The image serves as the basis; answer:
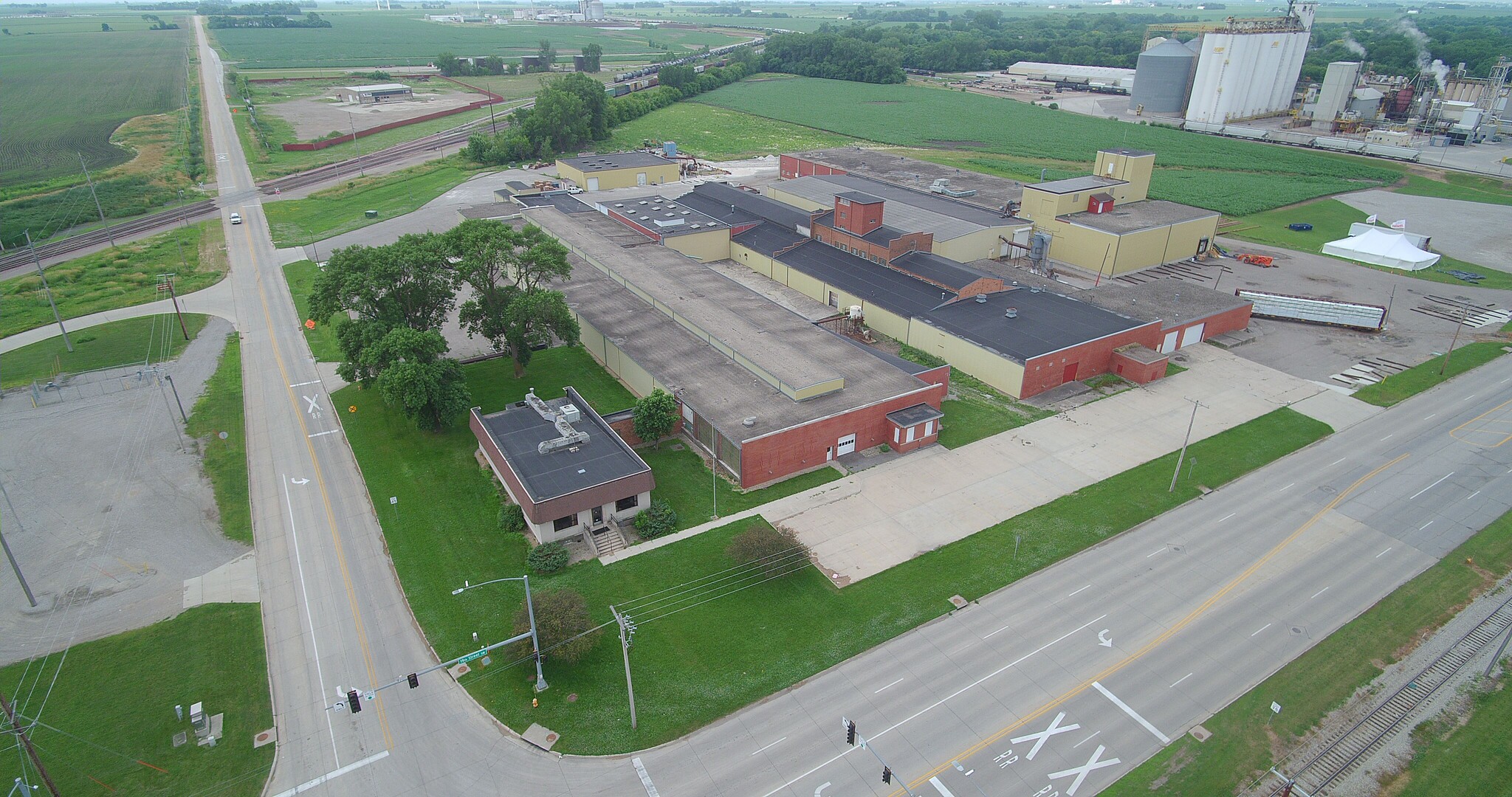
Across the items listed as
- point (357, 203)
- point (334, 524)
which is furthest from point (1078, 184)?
point (357, 203)

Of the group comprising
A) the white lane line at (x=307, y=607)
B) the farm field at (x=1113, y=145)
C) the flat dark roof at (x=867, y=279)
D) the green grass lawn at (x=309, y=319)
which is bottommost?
the white lane line at (x=307, y=607)

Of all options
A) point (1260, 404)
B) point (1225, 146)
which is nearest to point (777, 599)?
point (1260, 404)

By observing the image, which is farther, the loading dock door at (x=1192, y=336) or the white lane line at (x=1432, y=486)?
the loading dock door at (x=1192, y=336)

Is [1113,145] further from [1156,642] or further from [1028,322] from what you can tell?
[1156,642]

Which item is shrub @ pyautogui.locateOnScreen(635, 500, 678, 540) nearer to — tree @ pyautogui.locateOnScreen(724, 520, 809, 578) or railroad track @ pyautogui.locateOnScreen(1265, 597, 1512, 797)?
tree @ pyautogui.locateOnScreen(724, 520, 809, 578)

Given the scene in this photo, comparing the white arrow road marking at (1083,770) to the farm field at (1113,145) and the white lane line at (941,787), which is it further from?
the farm field at (1113,145)

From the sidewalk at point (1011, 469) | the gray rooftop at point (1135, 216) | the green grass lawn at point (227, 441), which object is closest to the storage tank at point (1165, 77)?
the gray rooftop at point (1135, 216)

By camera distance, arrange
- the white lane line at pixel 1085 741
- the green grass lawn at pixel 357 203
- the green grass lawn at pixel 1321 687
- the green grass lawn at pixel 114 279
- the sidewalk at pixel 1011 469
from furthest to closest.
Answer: the green grass lawn at pixel 357 203, the green grass lawn at pixel 114 279, the sidewalk at pixel 1011 469, the white lane line at pixel 1085 741, the green grass lawn at pixel 1321 687
